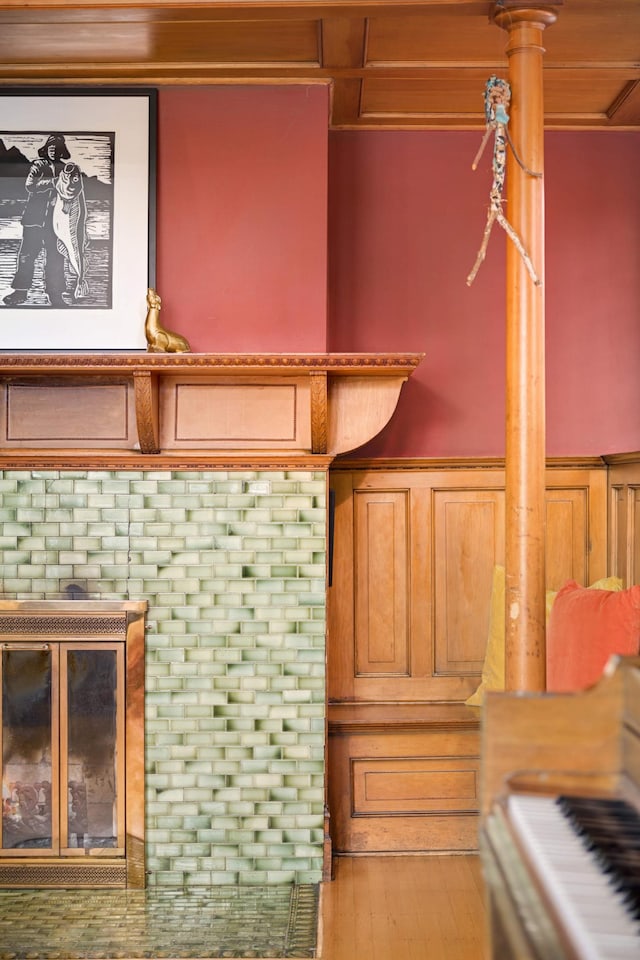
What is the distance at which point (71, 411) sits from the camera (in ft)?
10.2

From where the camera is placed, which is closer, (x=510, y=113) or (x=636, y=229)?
(x=510, y=113)

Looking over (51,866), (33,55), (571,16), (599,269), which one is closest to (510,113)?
(571,16)

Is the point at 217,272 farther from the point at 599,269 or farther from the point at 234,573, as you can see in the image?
the point at 599,269

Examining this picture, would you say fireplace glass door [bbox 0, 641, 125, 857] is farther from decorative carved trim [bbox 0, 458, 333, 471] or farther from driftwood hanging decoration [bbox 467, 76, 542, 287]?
driftwood hanging decoration [bbox 467, 76, 542, 287]

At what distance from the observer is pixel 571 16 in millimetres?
2752

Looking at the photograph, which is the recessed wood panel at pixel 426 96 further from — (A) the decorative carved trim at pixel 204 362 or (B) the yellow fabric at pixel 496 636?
(B) the yellow fabric at pixel 496 636

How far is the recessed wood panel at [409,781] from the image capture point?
3.35 m

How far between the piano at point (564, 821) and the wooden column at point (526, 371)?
1127mm

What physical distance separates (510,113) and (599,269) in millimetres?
1282

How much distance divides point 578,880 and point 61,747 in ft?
7.99

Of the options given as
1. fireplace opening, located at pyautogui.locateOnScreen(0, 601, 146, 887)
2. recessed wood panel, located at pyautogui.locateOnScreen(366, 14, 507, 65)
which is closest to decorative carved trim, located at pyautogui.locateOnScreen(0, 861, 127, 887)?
fireplace opening, located at pyautogui.locateOnScreen(0, 601, 146, 887)

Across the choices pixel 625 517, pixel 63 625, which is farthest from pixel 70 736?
pixel 625 517

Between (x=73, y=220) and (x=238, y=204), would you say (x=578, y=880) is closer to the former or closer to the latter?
(x=238, y=204)

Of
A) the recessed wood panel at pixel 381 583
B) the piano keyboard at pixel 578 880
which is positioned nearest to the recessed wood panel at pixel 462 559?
the recessed wood panel at pixel 381 583
